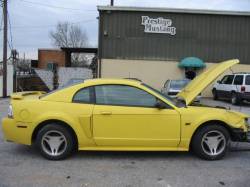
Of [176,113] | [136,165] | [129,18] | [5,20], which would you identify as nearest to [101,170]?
[136,165]

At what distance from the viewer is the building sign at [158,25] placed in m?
28.0

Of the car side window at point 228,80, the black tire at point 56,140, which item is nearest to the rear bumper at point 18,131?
the black tire at point 56,140

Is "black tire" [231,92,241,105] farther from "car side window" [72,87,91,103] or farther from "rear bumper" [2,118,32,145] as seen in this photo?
"rear bumper" [2,118,32,145]

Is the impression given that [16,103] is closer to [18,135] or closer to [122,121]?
[18,135]

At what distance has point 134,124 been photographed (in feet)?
23.0

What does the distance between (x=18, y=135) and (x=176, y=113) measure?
109 inches

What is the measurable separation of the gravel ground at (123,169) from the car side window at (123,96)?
99cm

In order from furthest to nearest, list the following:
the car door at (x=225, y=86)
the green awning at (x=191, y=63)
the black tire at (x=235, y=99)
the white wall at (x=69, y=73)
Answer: the white wall at (x=69, y=73) → the green awning at (x=191, y=63) → the car door at (x=225, y=86) → the black tire at (x=235, y=99)

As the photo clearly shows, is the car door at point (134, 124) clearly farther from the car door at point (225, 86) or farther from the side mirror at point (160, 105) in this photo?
the car door at point (225, 86)

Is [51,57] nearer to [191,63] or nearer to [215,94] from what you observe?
[191,63]

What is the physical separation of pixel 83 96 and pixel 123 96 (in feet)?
2.31

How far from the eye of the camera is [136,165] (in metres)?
6.80

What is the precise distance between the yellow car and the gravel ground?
0.79 feet

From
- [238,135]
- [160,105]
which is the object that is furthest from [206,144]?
[160,105]
